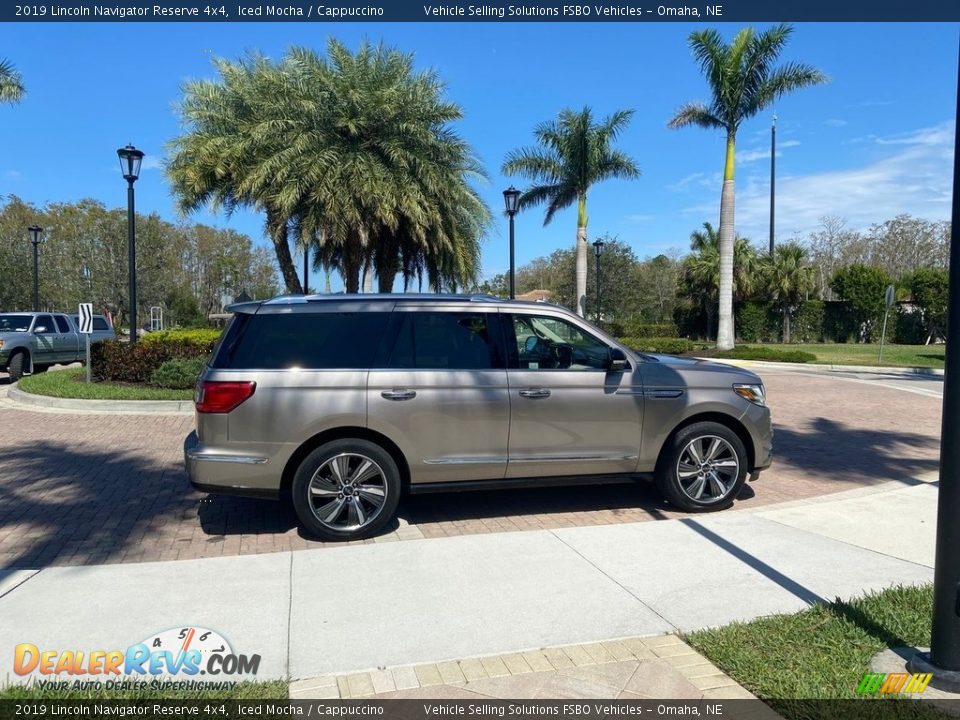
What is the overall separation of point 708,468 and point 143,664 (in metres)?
4.57

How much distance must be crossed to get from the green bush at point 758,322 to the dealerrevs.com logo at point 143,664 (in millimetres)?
38397

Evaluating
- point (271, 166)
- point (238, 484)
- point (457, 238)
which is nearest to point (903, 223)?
point (457, 238)

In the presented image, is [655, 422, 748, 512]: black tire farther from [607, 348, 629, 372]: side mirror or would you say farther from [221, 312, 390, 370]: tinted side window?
[221, 312, 390, 370]: tinted side window

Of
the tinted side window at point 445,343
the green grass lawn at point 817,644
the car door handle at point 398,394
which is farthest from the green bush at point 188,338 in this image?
the green grass lawn at point 817,644

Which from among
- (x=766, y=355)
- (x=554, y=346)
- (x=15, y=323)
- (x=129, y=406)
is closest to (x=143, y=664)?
(x=554, y=346)

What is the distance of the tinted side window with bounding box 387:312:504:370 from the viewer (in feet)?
18.1

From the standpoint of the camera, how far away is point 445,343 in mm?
5625

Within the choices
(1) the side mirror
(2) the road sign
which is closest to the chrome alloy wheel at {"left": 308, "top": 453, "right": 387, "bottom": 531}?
(1) the side mirror

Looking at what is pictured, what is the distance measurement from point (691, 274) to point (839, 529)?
34603 millimetres

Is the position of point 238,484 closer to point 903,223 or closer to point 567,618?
point 567,618

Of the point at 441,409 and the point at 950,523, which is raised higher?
the point at 441,409

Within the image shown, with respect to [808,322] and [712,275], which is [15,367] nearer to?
[712,275]

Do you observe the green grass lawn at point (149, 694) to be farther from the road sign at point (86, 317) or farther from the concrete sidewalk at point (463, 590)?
the road sign at point (86, 317)

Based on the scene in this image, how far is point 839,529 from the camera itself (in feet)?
18.3
